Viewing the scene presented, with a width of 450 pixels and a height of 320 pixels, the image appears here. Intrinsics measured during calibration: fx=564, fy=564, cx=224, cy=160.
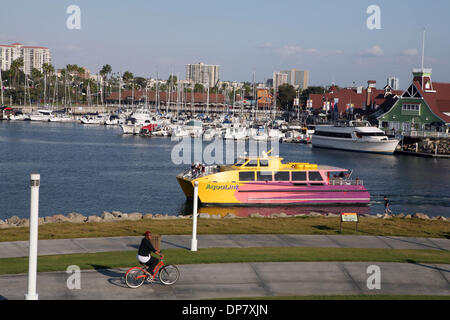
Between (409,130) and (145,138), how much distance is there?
5120cm

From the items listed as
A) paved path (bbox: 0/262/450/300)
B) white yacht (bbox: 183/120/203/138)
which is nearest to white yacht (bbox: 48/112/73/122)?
white yacht (bbox: 183/120/203/138)

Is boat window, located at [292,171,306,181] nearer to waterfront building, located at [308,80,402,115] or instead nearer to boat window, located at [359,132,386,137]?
boat window, located at [359,132,386,137]

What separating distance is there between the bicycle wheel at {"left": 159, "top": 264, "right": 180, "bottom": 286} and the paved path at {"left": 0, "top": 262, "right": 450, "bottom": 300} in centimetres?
18

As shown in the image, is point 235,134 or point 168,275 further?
point 235,134

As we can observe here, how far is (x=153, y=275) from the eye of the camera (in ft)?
53.5

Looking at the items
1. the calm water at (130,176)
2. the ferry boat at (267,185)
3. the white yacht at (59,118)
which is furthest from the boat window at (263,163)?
the white yacht at (59,118)

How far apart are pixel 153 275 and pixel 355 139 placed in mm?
83213

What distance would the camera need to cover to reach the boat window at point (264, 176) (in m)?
40.8

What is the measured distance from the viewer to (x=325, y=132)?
103m

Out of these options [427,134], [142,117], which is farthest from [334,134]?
[142,117]

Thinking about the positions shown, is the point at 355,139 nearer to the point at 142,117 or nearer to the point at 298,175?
the point at 142,117

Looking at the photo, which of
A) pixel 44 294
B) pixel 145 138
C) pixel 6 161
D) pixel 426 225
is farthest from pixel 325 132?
pixel 44 294
